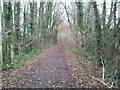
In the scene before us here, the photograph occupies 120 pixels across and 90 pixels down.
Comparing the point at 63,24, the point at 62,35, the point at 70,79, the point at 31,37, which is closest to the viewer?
the point at 70,79

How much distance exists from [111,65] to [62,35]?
Result: 3994 centimetres

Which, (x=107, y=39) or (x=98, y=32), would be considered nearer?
(x=107, y=39)

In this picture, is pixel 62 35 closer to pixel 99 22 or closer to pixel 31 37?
pixel 31 37

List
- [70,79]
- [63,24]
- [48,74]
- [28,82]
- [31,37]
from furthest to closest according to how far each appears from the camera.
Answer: [63,24], [31,37], [48,74], [70,79], [28,82]

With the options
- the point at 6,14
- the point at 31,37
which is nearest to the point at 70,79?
the point at 6,14

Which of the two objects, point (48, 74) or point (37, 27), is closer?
point (48, 74)

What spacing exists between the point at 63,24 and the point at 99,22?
106 ft

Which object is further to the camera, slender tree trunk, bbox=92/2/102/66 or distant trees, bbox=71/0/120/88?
slender tree trunk, bbox=92/2/102/66

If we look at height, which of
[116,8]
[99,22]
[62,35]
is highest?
[116,8]

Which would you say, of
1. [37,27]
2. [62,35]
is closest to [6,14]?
[37,27]

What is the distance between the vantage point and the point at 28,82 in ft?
23.7

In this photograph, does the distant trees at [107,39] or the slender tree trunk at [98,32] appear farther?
the slender tree trunk at [98,32]

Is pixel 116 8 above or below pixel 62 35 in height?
above

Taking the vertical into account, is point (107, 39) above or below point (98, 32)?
below
